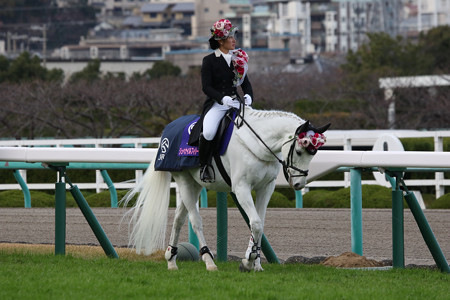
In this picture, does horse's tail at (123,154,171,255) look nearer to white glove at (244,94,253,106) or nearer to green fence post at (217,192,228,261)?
green fence post at (217,192,228,261)

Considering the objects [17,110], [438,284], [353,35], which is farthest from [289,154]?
[353,35]

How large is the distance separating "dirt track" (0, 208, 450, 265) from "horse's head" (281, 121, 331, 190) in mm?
2166

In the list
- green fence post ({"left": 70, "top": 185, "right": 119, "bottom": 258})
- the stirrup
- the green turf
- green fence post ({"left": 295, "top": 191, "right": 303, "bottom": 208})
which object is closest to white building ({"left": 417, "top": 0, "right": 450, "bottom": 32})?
green fence post ({"left": 295, "top": 191, "right": 303, "bottom": 208})

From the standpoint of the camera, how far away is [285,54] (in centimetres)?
10519

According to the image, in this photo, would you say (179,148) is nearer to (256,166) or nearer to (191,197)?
(191,197)

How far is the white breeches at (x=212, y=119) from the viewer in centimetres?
731

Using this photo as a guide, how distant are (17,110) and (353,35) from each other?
370ft

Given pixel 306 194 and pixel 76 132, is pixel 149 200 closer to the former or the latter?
pixel 306 194

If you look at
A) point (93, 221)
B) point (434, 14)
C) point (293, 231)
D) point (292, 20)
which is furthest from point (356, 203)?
point (434, 14)

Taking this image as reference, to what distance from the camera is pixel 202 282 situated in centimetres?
645

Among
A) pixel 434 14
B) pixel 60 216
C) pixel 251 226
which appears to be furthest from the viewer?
pixel 434 14

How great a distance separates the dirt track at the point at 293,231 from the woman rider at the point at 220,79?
7.20 feet

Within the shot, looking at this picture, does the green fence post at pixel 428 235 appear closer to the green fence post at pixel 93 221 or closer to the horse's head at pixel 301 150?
the horse's head at pixel 301 150

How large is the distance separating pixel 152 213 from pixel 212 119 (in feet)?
3.37
